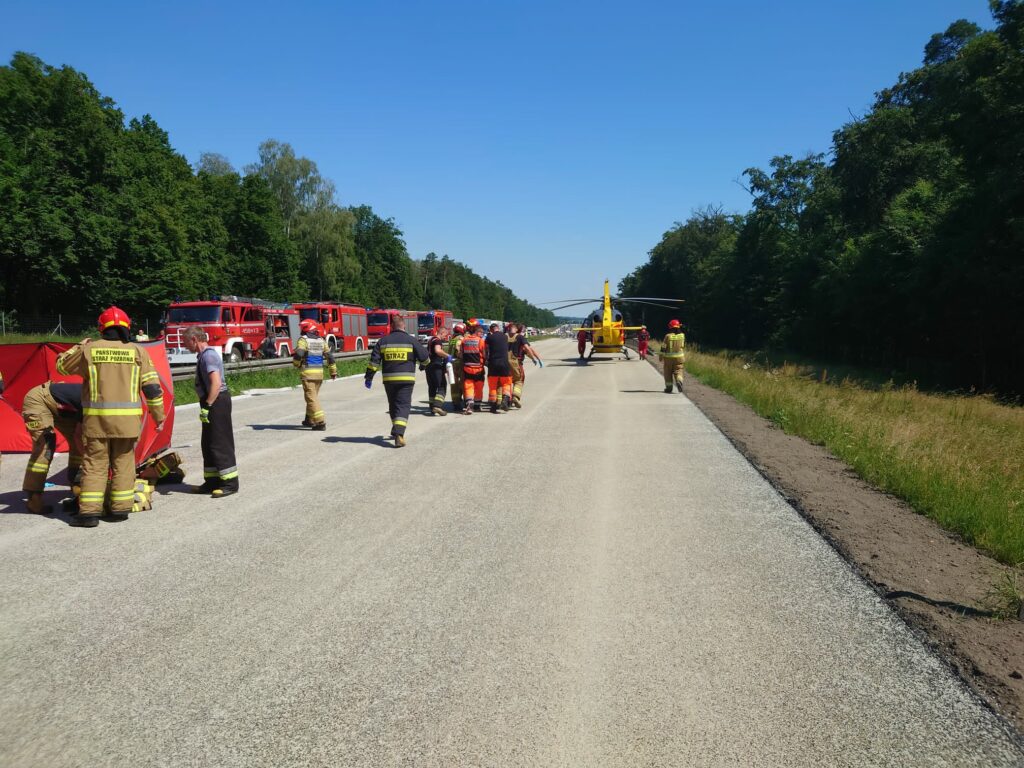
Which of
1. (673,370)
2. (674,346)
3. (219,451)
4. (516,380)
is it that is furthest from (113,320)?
Answer: (673,370)

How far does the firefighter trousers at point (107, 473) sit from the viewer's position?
635 centimetres

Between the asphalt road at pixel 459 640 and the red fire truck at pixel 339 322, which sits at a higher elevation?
the red fire truck at pixel 339 322

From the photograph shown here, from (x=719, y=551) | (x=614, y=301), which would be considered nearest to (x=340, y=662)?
(x=719, y=551)

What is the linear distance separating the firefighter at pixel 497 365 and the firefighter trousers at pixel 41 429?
9111 mm

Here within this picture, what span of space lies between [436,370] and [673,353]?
6.88 metres

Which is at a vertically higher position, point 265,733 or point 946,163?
point 946,163

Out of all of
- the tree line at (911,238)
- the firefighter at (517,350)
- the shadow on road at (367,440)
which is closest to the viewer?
the shadow on road at (367,440)

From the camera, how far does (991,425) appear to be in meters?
15.0

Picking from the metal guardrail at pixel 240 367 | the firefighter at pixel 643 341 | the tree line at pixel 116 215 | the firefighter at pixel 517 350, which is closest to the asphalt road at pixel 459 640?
the firefighter at pixel 517 350

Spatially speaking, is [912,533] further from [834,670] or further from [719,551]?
[834,670]

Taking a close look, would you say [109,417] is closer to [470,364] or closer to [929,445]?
[470,364]

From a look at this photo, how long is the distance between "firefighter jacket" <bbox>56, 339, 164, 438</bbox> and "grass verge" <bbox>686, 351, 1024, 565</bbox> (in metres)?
7.23

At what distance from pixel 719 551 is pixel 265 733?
3.73 meters

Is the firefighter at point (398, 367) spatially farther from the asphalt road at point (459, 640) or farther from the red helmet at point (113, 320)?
the red helmet at point (113, 320)
